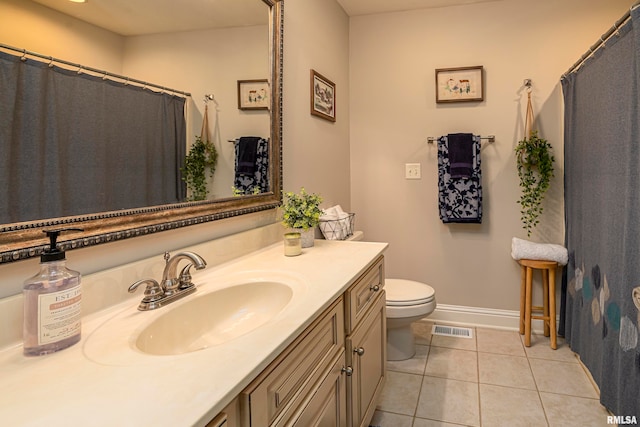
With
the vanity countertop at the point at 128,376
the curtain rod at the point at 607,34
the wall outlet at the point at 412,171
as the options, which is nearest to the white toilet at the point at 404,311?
the wall outlet at the point at 412,171

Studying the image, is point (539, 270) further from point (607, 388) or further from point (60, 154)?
point (60, 154)

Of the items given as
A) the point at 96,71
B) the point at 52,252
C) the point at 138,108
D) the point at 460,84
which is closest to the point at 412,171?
the point at 460,84

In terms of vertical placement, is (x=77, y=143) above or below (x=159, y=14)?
below

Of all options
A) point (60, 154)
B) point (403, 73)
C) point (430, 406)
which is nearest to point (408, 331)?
point (430, 406)

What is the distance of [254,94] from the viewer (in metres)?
1.67

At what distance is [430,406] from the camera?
189 centimetres

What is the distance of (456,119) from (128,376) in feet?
8.90

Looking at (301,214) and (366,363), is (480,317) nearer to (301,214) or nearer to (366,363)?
(366,363)

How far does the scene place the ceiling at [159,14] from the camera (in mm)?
954

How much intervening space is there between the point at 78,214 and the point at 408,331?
1992mm

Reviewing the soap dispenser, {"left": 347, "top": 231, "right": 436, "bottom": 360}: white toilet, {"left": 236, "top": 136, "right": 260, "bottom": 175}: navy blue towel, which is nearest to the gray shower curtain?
the soap dispenser

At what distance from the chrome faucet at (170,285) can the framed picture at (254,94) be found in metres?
0.75

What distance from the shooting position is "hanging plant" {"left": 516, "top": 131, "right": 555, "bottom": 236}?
2.51 metres

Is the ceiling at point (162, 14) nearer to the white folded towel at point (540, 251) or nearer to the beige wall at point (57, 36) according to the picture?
the beige wall at point (57, 36)
